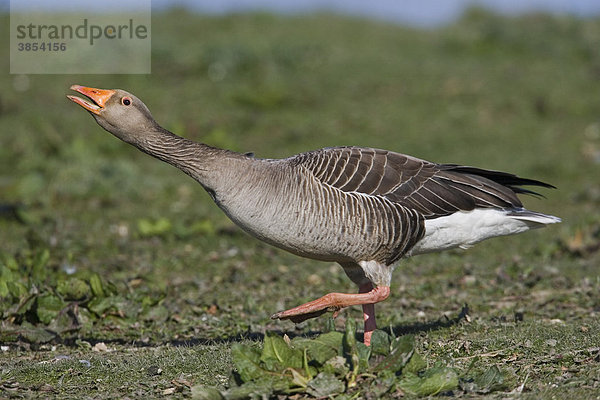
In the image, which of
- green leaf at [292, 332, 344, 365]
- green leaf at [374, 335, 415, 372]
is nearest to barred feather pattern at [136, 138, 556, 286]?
green leaf at [292, 332, 344, 365]

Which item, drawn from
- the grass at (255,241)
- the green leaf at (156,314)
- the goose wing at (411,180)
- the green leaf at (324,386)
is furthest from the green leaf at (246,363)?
the green leaf at (156,314)

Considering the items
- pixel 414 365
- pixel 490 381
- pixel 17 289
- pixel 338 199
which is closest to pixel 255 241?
pixel 17 289

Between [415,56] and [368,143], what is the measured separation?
17.9 ft

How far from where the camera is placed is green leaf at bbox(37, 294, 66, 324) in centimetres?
686

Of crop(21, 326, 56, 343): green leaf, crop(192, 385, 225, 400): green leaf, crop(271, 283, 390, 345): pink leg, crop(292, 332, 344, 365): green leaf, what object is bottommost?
crop(21, 326, 56, 343): green leaf

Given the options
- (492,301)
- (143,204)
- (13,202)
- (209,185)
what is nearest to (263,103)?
(143,204)

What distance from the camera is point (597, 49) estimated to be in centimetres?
1989

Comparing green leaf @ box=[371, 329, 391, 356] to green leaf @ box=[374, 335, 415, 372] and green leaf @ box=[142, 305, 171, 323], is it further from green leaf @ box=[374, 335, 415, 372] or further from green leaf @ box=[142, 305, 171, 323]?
green leaf @ box=[142, 305, 171, 323]

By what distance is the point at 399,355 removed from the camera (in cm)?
473

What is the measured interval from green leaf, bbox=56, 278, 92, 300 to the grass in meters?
0.02

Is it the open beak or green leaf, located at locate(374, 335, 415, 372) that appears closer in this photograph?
green leaf, located at locate(374, 335, 415, 372)

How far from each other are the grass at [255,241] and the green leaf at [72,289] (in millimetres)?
21

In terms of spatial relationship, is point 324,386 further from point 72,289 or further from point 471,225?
point 72,289

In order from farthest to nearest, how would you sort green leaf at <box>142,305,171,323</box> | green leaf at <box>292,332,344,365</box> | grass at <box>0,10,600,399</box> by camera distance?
1. green leaf at <box>142,305,171,323</box>
2. grass at <box>0,10,600,399</box>
3. green leaf at <box>292,332,344,365</box>
